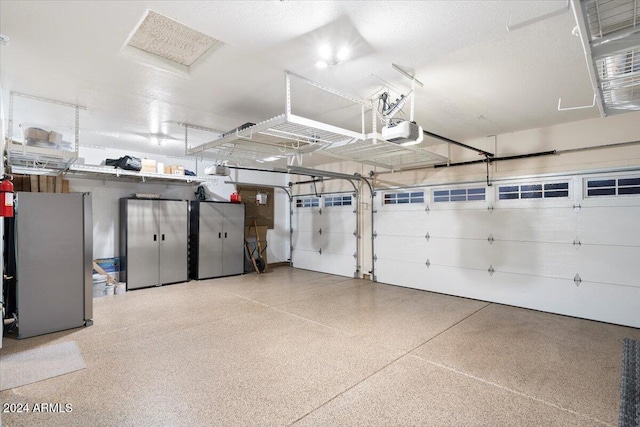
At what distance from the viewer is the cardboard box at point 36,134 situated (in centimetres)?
366

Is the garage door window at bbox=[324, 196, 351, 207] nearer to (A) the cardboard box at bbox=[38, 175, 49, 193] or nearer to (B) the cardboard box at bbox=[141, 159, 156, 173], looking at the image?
(B) the cardboard box at bbox=[141, 159, 156, 173]

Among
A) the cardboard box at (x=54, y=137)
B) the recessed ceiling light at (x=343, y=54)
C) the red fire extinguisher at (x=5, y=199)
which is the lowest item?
the red fire extinguisher at (x=5, y=199)

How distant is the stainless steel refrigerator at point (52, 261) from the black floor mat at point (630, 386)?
5.42m

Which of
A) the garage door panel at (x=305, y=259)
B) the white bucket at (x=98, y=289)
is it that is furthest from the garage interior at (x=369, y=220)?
the garage door panel at (x=305, y=259)

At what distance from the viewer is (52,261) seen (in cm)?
373

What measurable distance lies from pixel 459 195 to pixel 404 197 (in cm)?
110

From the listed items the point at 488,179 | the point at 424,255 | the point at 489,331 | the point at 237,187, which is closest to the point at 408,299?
the point at 424,255

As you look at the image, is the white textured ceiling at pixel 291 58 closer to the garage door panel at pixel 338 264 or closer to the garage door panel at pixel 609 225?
the garage door panel at pixel 609 225

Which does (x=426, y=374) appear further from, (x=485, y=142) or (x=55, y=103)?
(x=55, y=103)

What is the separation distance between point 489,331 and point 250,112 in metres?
4.11

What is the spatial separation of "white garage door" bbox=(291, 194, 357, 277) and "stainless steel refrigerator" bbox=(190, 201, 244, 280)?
5.74ft

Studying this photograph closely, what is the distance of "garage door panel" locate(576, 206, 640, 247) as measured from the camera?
397cm

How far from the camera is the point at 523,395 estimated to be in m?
2.45

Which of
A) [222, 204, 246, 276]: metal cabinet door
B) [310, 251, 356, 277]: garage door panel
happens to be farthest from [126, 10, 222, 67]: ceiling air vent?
[310, 251, 356, 277]: garage door panel
